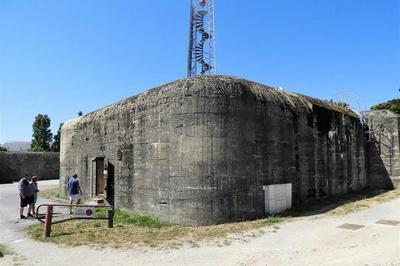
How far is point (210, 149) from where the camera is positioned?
35.7ft

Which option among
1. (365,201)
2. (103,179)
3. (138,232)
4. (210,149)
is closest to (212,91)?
(210,149)

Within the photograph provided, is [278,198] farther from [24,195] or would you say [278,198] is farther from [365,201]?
[24,195]

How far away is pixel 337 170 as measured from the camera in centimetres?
1659

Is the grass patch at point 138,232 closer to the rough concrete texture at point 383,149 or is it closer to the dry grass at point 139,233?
the dry grass at point 139,233

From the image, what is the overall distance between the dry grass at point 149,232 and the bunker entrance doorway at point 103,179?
1612 mm

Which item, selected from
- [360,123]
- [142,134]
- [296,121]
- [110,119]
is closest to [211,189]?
[142,134]

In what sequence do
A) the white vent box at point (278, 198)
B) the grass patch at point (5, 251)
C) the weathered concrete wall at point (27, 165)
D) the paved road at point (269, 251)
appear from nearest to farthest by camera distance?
the paved road at point (269, 251) < the grass patch at point (5, 251) < the white vent box at point (278, 198) < the weathered concrete wall at point (27, 165)

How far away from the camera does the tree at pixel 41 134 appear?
50.9 m

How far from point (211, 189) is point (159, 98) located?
3.31m

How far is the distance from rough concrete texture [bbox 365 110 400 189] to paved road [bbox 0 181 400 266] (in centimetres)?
1065

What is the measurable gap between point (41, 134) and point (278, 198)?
45635 mm

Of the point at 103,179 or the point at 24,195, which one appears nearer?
the point at 24,195

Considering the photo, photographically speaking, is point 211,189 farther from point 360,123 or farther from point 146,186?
point 360,123

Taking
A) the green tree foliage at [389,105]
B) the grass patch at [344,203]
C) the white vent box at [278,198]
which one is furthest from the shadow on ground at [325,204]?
the green tree foliage at [389,105]
